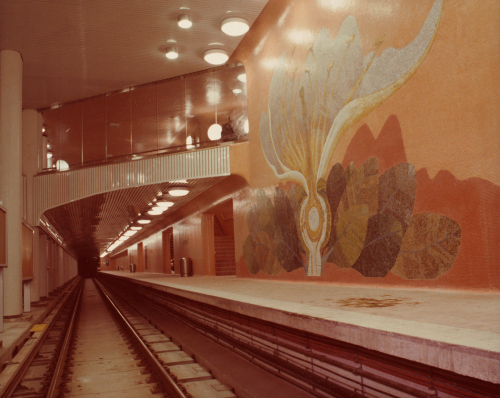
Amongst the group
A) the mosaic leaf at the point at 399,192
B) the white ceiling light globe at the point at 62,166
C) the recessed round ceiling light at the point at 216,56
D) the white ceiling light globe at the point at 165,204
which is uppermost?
the recessed round ceiling light at the point at 216,56

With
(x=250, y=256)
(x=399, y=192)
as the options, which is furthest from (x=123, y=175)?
(x=399, y=192)

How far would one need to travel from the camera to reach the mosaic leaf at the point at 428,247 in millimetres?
4202

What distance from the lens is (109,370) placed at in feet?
20.0

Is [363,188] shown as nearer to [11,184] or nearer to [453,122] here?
[453,122]

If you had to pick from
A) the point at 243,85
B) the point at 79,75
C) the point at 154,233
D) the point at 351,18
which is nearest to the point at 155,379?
the point at 351,18

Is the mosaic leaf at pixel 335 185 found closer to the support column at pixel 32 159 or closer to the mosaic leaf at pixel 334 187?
the mosaic leaf at pixel 334 187

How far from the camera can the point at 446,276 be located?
425 centimetres

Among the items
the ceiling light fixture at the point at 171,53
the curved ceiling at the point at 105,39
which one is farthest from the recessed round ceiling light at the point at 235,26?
the ceiling light fixture at the point at 171,53

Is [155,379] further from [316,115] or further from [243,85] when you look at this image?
[243,85]

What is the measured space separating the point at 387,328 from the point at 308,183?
4.53 metres

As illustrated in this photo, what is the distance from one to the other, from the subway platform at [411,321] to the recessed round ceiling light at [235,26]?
6143mm

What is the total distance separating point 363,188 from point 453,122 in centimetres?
156

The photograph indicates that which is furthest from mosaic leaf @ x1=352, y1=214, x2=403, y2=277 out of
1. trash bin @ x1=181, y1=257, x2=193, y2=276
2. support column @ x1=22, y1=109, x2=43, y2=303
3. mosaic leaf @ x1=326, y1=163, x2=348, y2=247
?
trash bin @ x1=181, y1=257, x2=193, y2=276

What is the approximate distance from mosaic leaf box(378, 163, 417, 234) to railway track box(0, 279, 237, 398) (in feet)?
8.64
